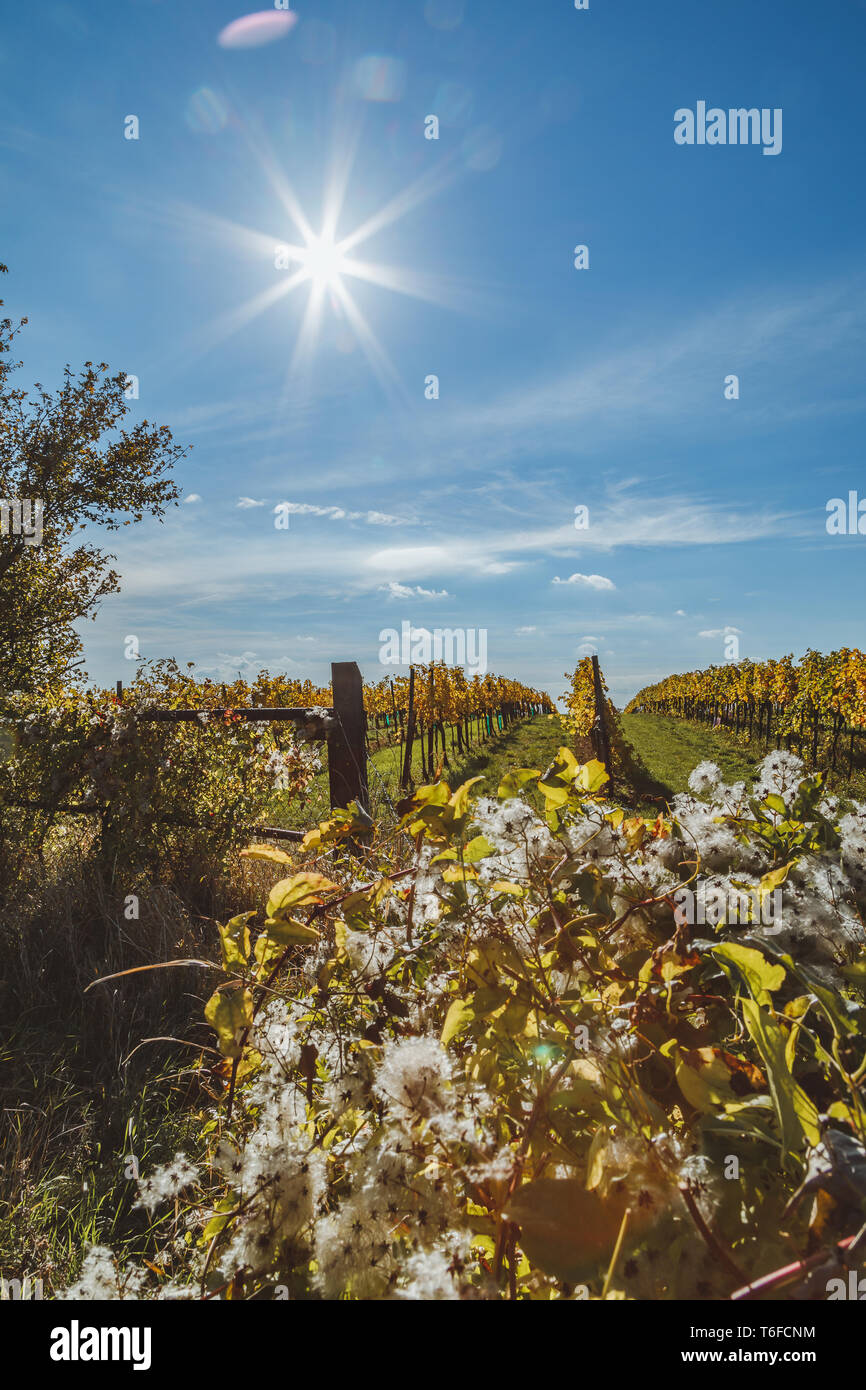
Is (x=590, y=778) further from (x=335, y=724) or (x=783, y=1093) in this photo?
(x=335, y=724)

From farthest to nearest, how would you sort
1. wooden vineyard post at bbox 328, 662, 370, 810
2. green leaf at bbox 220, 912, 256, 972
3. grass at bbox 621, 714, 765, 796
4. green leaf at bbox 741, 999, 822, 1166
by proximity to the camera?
grass at bbox 621, 714, 765, 796
wooden vineyard post at bbox 328, 662, 370, 810
green leaf at bbox 220, 912, 256, 972
green leaf at bbox 741, 999, 822, 1166

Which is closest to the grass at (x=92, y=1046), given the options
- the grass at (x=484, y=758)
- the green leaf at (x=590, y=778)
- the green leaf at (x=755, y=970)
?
the green leaf at (x=590, y=778)

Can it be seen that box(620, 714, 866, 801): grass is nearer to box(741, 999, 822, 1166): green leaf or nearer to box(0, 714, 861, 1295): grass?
box(0, 714, 861, 1295): grass

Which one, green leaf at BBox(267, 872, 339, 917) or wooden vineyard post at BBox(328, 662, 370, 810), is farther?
wooden vineyard post at BBox(328, 662, 370, 810)

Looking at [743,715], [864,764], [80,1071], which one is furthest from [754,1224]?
[743,715]

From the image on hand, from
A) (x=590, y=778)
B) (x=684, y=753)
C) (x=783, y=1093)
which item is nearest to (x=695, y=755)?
(x=684, y=753)

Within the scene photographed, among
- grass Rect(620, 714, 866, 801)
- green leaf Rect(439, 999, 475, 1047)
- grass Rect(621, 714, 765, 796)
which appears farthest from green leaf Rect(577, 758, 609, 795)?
grass Rect(621, 714, 765, 796)

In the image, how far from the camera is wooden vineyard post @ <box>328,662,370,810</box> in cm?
446

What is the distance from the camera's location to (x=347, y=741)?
447 cm

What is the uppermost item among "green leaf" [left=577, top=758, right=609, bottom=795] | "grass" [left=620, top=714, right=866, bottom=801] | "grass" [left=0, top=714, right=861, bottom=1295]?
"green leaf" [left=577, top=758, right=609, bottom=795]

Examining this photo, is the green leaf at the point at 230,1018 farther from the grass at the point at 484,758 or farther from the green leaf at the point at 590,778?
the grass at the point at 484,758

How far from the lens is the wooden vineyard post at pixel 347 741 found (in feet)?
14.6

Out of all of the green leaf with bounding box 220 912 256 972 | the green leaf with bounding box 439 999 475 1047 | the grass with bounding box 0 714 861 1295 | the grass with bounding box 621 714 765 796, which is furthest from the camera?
the grass with bounding box 621 714 765 796
